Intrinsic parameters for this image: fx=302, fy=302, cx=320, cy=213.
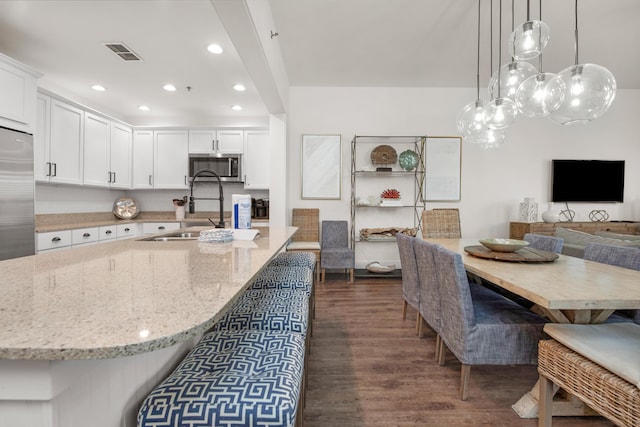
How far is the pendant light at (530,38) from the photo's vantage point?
1994 mm

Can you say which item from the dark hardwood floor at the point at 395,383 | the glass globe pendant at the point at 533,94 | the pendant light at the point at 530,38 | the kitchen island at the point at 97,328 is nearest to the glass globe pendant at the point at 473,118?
the glass globe pendant at the point at 533,94

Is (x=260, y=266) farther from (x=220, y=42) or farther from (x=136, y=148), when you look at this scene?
(x=136, y=148)

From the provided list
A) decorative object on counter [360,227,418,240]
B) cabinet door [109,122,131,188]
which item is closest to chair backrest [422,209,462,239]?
decorative object on counter [360,227,418,240]

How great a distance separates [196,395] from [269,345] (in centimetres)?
27

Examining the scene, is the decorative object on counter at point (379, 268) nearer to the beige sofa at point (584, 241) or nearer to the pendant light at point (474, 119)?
the beige sofa at point (584, 241)

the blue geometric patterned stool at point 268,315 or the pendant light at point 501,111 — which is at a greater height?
the pendant light at point 501,111

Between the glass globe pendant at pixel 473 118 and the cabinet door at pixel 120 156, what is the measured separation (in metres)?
4.53

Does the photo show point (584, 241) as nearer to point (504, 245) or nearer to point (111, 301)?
point (504, 245)

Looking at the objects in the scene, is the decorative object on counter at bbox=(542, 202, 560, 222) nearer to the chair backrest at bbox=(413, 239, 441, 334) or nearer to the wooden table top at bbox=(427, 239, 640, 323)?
the wooden table top at bbox=(427, 239, 640, 323)

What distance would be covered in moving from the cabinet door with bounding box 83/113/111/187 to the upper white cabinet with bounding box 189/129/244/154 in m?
1.11

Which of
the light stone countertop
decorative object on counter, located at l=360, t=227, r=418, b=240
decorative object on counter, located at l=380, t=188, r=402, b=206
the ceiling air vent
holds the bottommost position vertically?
decorative object on counter, located at l=360, t=227, r=418, b=240

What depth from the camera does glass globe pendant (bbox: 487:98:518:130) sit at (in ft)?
7.78

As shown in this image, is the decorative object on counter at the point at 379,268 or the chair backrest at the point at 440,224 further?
the decorative object on counter at the point at 379,268

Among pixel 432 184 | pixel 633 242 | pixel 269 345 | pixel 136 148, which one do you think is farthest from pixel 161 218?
pixel 633 242
